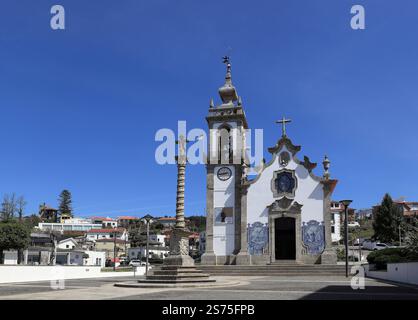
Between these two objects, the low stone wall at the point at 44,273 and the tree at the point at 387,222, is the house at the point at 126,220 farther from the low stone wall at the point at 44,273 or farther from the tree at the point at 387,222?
the low stone wall at the point at 44,273

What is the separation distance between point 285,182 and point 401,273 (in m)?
15.9

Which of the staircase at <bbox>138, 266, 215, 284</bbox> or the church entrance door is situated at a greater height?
the church entrance door

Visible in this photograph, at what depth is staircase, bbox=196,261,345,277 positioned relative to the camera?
3180 centimetres

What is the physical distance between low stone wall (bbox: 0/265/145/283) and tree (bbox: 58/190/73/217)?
119m

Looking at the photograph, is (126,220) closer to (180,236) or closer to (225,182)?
(225,182)

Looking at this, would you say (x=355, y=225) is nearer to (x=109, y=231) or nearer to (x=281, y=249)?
(x=109, y=231)

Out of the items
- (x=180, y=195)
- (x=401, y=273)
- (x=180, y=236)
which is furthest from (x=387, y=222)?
(x=180, y=236)

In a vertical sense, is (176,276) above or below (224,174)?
below

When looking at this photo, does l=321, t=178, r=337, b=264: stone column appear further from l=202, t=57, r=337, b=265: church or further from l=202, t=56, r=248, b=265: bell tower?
l=202, t=56, r=248, b=265: bell tower

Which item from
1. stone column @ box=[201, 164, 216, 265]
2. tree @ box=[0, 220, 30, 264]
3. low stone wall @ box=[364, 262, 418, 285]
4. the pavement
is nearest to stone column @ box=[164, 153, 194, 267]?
the pavement

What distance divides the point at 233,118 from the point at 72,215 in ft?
388

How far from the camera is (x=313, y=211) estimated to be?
36750 millimetres

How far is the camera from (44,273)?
88.6 ft
